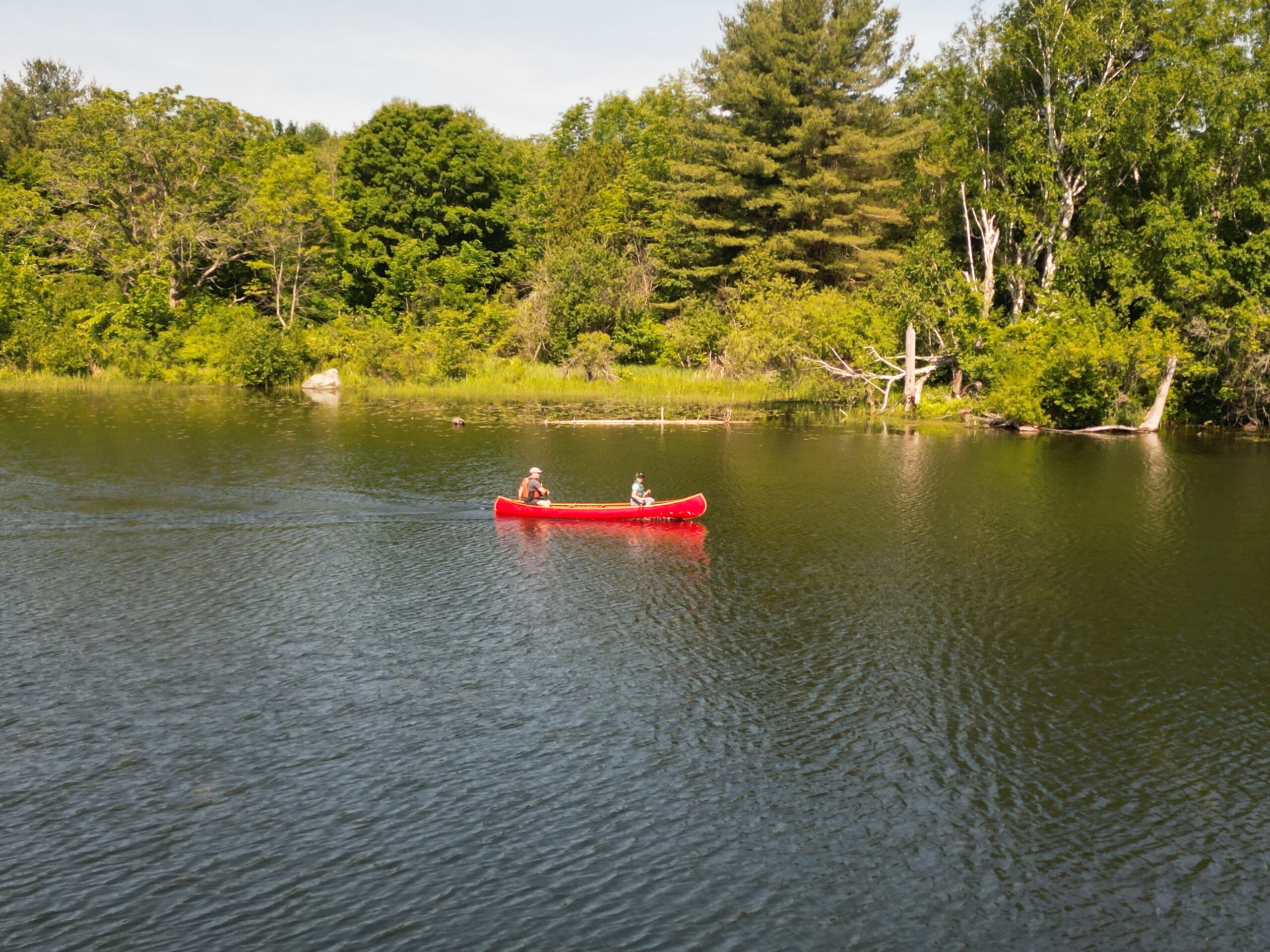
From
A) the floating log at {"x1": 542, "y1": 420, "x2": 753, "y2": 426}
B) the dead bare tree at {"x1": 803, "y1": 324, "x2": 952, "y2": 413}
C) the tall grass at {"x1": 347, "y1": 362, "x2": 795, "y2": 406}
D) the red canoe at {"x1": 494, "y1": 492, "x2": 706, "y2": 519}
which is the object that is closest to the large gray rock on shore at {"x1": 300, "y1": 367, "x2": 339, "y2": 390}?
the tall grass at {"x1": 347, "y1": 362, "x2": 795, "y2": 406}

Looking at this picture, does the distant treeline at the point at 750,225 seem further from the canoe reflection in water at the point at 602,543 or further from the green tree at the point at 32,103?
the canoe reflection in water at the point at 602,543

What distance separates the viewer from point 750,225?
77438 millimetres

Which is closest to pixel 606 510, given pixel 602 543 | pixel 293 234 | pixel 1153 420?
pixel 602 543

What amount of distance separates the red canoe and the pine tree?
44.4 metres

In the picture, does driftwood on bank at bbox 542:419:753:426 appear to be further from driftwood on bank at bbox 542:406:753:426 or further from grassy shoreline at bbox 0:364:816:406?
grassy shoreline at bbox 0:364:816:406

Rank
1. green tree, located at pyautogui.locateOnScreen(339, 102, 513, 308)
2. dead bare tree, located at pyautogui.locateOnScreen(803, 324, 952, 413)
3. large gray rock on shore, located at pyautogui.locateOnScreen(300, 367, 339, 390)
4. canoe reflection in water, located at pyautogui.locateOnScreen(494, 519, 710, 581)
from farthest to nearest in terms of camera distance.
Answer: green tree, located at pyautogui.locateOnScreen(339, 102, 513, 308) < large gray rock on shore, located at pyautogui.locateOnScreen(300, 367, 339, 390) < dead bare tree, located at pyautogui.locateOnScreen(803, 324, 952, 413) < canoe reflection in water, located at pyautogui.locateOnScreen(494, 519, 710, 581)

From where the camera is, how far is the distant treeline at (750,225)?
56812 mm

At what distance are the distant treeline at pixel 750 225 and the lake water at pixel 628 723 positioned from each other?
25.0m

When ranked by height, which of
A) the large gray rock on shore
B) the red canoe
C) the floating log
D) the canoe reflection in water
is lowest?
the canoe reflection in water

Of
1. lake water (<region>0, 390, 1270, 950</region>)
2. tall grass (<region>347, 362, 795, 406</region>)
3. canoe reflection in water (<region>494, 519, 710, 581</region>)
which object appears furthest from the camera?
tall grass (<region>347, 362, 795, 406</region>)

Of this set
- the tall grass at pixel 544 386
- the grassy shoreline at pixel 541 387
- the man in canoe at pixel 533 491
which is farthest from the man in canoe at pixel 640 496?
the grassy shoreline at pixel 541 387

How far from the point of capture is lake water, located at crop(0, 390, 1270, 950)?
13.9m

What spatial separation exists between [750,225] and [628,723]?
6293 centimetres

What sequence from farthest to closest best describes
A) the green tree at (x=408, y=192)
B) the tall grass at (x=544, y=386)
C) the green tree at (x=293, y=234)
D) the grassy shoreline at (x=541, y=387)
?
the green tree at (x=408, y=192) → the green tree at (x=293, y=234) → the grassy shoreline at (x=541, y=387) → the tall grass at (x=544, y=386)
